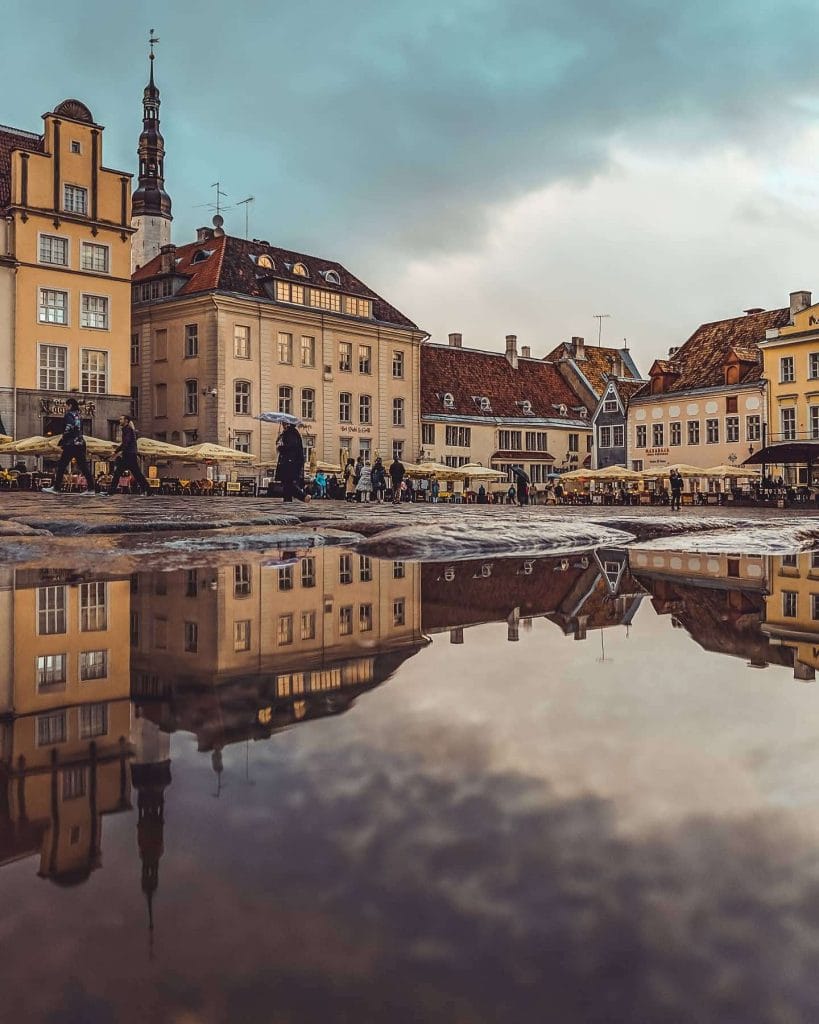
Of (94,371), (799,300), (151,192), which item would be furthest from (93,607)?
(151,192)

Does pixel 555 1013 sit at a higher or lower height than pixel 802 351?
lower

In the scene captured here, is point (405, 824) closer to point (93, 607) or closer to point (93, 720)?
point (93, 720)

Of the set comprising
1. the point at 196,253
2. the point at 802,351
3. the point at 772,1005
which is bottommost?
the point at 772,1005

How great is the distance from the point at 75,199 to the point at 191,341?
9.75 m

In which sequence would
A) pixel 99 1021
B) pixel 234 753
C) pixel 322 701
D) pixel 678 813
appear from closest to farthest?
pixel 99 1021, pixel 678 813, pixel 234 753, pixel 322 701

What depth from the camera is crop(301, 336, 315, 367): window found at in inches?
1972

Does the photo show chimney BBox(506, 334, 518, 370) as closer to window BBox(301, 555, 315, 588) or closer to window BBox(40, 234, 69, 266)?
window BBox(40, 234, 69, 266)

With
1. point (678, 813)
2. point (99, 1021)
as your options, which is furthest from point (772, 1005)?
point (99, 1021)

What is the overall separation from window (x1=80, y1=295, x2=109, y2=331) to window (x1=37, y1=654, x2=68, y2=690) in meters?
40.4

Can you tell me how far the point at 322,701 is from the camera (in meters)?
2.17

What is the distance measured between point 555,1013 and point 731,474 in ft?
170

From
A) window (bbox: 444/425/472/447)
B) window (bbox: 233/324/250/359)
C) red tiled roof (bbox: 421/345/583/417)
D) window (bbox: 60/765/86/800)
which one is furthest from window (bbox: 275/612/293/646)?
window (bbox: 444/425/472/447)

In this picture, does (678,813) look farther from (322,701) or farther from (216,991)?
(322,701)

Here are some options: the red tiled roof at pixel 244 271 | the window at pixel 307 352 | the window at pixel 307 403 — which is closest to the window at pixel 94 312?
the red tiled roof at pixel 244 271
